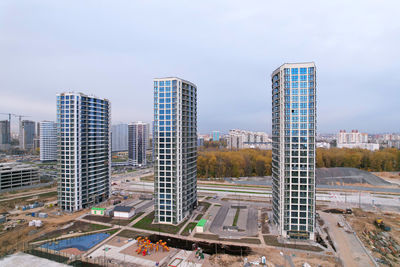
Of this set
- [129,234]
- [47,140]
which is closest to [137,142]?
[47,140]

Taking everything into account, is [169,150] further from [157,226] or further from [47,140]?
[47,140]

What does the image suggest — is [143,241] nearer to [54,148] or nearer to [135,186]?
[135,186]

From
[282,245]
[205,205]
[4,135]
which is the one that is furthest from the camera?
[4,135]

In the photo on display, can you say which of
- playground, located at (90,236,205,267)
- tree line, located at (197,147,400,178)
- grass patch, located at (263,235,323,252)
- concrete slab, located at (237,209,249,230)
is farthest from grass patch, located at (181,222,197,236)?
tree line, located at (197,147,400,178)

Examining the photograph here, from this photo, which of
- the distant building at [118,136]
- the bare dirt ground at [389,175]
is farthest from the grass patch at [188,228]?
the distant building at [118,136]

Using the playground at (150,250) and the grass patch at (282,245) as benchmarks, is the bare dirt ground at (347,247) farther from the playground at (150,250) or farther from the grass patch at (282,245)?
the playground at (150,250)

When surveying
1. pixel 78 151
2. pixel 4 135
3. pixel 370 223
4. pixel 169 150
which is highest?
pixel 4 135
